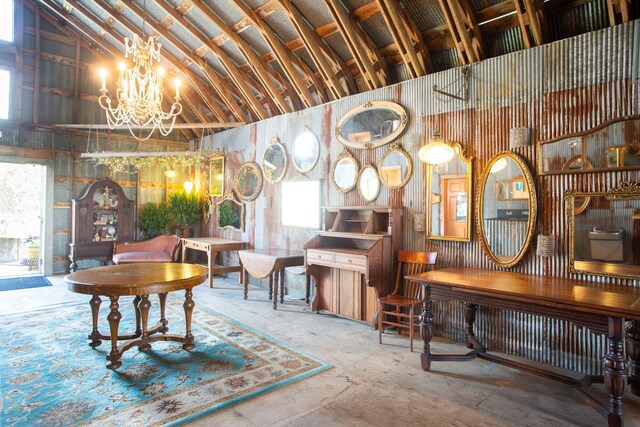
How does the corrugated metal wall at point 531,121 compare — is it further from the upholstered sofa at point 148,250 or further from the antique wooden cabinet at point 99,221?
the antique wooden cabinet at point 99,221

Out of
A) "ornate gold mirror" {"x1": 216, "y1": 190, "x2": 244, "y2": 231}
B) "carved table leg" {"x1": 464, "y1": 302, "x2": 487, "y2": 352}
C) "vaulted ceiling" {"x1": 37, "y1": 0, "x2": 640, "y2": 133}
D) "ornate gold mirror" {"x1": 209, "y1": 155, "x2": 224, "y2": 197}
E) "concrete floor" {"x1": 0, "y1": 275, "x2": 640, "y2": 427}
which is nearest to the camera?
"concrete floor" {"x1": 0, "y1": 275, "x2": 640, "y2": 427}

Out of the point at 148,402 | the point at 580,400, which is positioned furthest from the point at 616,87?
the point at 148,402

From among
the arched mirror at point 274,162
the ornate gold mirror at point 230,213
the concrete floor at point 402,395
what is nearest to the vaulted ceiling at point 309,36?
the arched mirror at point 274,162

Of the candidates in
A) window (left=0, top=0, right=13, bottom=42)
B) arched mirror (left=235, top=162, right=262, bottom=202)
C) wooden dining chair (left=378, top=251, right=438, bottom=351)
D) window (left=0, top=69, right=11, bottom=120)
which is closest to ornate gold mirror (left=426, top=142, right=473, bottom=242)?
wooden dining chair (left=378, top=251, right=438, bottom=351)

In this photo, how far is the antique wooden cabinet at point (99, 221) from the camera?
798 centimetres

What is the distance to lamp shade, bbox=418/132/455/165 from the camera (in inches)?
172

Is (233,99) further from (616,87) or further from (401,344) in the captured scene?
(616,87)

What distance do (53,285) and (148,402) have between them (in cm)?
548

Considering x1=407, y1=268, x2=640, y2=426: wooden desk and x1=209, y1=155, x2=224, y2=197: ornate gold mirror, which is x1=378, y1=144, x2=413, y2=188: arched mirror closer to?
x1=407, y1=268, x2=640, y2=426: wooden desk

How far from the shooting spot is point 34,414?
2.79m

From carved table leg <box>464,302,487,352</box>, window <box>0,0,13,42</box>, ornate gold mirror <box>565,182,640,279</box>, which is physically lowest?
carved table leg <box>464,302,487,352</box>

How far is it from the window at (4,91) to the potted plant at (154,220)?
317 cm

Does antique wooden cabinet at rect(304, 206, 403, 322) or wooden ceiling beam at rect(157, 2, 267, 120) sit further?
wooden ceiling beam at rect(157, 2, 267, 120)

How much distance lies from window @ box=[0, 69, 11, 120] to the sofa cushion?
3583 millimetres
